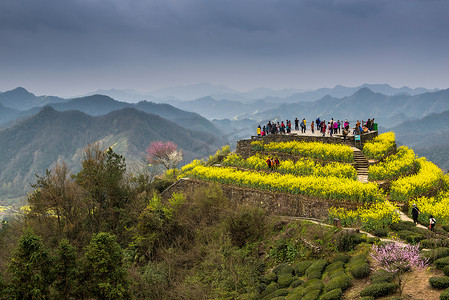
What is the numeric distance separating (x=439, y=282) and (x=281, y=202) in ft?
42.7

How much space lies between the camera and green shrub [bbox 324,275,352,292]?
12.5m

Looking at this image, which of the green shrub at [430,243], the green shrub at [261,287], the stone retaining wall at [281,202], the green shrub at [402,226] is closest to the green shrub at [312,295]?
the green shrub at [261,287]

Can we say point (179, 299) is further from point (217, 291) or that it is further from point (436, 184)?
point (436, 184)

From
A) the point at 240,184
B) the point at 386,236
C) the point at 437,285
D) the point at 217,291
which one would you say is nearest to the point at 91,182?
the point at 240,184

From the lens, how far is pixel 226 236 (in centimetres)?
1961

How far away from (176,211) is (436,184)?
18.3m

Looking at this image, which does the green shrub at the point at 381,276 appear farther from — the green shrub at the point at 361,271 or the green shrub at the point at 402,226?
the green shrub at the point at 402,226

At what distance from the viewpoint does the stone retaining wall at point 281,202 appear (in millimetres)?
20953

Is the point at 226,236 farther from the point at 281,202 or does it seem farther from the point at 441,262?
the point at 441,262

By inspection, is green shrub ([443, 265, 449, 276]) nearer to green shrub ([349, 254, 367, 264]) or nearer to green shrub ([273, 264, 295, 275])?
green shrub ([349, 254, 367, 264])

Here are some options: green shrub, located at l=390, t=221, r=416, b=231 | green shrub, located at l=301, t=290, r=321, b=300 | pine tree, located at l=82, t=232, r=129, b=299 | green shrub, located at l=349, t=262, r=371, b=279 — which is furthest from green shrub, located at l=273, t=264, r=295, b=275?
pine tree, located at l=82, t=232, r=129, b=299

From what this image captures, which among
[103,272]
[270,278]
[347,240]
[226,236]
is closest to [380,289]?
[347,240]

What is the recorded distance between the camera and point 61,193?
26984mm

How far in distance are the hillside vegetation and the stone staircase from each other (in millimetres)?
771
